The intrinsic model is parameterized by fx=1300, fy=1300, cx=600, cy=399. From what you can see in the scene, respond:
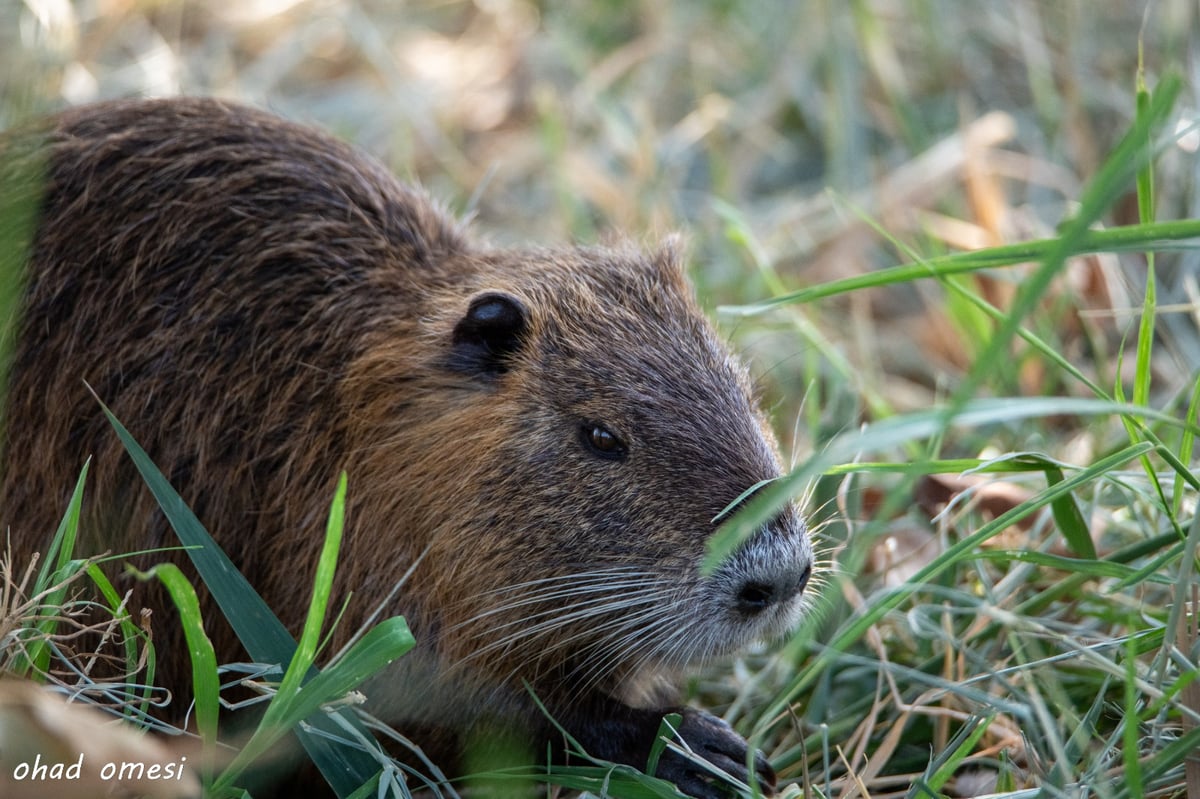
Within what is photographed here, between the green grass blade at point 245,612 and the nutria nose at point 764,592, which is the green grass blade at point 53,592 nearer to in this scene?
the green grass blade at point 245,612

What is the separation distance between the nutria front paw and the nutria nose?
1.02 ft

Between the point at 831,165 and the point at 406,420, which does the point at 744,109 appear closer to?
the point at 831,165

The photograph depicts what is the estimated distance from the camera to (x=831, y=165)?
19.5ft

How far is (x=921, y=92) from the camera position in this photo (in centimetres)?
654

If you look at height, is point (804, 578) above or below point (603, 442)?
below

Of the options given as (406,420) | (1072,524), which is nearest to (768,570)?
(1072,524)

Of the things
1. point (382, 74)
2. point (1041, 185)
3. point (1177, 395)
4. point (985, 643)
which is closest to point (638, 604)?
point (985, 643)

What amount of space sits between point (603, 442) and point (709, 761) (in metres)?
0.73

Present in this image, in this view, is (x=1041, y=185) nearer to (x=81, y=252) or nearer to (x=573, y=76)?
(x=573, y=76)

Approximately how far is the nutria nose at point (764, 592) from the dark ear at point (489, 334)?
80cm

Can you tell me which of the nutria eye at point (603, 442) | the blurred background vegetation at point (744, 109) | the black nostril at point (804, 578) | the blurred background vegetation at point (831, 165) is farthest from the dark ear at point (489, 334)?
the blurred background vegetation at point (744, 109)

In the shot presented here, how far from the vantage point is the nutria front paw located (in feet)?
9.18

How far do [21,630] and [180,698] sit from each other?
2.60 ft

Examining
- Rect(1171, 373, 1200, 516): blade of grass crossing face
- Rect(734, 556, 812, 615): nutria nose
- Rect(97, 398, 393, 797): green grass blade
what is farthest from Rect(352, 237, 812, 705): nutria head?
Rect(1171, 373, 1200, 516): blade of grass crossing face
